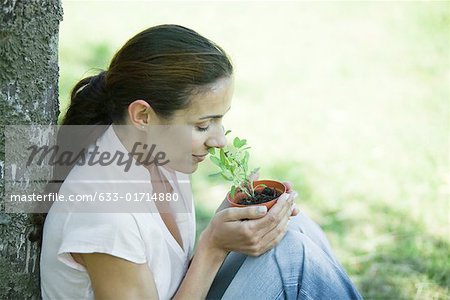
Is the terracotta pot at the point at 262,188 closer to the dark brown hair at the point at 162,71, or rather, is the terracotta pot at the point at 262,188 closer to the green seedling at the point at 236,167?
the green seedling at the point at 236,167

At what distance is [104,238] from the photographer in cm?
180

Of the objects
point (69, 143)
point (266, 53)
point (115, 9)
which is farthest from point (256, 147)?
point (115, 9)

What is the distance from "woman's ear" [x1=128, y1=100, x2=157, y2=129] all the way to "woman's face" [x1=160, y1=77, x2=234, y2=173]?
0.20ft

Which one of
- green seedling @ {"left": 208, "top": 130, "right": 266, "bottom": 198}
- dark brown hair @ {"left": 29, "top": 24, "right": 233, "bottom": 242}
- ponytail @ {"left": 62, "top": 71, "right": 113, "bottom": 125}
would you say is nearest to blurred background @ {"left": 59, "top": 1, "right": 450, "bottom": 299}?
ponytail @ {"left": 62, "top": 71, "right": 113, "bottom": 125}

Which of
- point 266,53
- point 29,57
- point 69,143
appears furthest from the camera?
point 266,53

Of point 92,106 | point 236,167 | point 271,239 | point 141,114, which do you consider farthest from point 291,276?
point 92,106

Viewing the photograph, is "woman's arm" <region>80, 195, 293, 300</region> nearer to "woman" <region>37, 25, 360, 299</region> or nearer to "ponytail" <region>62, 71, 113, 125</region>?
"woman" <region>37, 25, 360, 299</region>

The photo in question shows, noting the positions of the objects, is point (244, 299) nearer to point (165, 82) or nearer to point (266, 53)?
point (165, 82)

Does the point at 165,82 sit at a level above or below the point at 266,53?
above

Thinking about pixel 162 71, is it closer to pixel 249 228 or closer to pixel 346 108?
pixel 249 228

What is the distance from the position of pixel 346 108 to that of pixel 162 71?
291 cm

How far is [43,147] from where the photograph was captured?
1953 millimetres

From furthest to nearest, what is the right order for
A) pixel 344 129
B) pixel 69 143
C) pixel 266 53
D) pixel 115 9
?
pixel 115 9 < pixel 266 53 < pixel 344 129 < pixel 69 143

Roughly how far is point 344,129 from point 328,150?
0.33 metres
